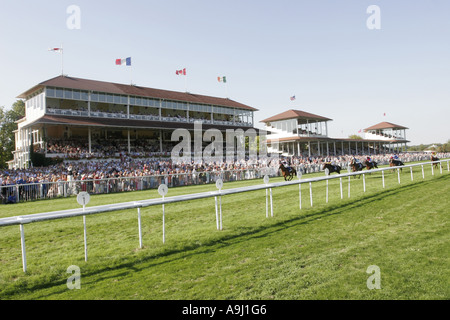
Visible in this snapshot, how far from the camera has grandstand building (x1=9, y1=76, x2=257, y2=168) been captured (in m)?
29.2

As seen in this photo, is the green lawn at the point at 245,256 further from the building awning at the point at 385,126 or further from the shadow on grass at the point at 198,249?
the building awning at the point at 385,126

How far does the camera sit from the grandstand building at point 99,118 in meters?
29.2

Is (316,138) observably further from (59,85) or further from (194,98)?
(59,85)

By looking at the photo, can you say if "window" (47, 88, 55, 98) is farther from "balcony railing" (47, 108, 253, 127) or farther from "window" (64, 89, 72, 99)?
"balcony railing" (47, 108, 253, 127)

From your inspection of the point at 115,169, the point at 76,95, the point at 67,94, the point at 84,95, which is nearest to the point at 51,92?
the point at 67,94

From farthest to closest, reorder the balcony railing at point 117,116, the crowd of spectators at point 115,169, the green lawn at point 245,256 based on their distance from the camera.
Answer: the balcony railing at point 117,116 → the crowd of spectators at point 115,169 → the green lawn at point 245,256

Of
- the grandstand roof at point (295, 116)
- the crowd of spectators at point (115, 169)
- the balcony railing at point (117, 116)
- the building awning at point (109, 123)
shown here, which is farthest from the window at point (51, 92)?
the grandstand roof at point (295, 116)

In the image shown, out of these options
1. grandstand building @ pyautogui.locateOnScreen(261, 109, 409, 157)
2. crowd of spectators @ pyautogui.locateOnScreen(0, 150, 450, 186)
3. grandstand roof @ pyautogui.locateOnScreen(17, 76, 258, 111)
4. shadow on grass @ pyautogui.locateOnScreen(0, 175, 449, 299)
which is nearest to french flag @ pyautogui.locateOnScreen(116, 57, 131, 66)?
grandstand roof @ pyautogui.locateOnScreen(17, 76, 258, 111)

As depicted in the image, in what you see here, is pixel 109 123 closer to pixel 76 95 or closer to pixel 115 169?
pixel 76 95

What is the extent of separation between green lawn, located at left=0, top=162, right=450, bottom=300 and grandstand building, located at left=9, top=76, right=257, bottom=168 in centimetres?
2252

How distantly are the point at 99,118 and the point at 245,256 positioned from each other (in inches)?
1221

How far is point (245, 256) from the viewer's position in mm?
5105
